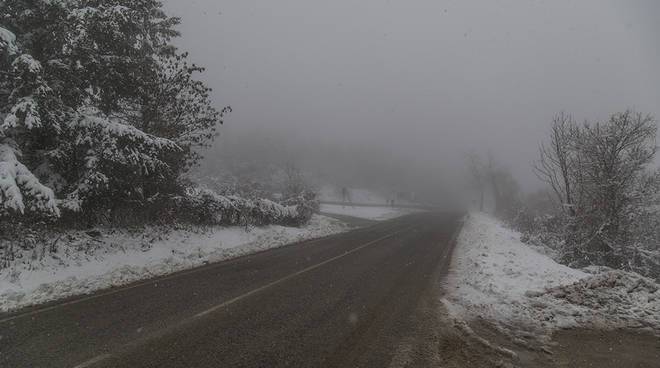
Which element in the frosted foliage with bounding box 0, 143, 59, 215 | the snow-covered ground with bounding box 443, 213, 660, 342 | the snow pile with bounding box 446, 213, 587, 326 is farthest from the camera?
the frosted foliage with bounding box 0, 143, 59, 215

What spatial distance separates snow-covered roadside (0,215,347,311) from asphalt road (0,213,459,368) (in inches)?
33.0

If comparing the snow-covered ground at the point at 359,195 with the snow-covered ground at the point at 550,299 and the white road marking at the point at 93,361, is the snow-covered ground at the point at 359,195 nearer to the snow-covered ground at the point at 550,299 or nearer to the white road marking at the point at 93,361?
the snow-covered ground at the point at 550,299

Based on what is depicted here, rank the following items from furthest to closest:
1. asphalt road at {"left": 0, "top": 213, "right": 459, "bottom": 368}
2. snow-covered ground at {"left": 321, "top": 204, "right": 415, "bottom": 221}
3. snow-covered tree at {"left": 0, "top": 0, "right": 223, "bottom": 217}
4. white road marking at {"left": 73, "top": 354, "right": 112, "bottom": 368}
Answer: snow-covered ground at {"left": 321, "top": 204, "right": 415, "bottom": 221}
snow-covered tree at {"left": 0, "top": 0, "right": 223, "bottom": 217}
asphalt road at {"left": 0, "top": 213, "right": 459, "bottom": 368}
white road marking at {"left": 73, "top": 354, "right": 112, "bottom": 368}

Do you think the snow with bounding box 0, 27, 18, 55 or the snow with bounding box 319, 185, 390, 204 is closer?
the snow with bounding box 0, 27, 18, 55

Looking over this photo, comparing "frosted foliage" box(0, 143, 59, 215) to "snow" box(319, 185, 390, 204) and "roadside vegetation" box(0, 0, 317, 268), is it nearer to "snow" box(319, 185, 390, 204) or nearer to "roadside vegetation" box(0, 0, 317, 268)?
"roadside vegetation" box(0, 0, 317, 268)

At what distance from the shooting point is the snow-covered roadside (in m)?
6.94

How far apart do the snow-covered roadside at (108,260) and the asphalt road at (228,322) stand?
84cm

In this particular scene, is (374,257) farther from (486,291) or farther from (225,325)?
(225,325)

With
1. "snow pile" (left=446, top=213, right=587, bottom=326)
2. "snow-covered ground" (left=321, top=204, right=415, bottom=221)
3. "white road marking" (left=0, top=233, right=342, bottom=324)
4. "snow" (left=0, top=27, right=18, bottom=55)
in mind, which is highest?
"snow" (left=0, top=27, right=18, bottom=55)

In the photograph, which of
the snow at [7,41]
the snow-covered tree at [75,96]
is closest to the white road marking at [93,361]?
the snow-covered tree at [75,96]

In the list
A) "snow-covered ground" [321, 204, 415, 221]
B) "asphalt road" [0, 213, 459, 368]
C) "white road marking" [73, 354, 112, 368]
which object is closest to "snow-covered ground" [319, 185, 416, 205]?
"snow-covered ground" [321, 204, 415, 221]

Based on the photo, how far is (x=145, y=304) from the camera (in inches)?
246

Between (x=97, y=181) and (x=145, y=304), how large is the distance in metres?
4.69

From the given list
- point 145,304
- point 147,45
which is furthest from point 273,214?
point 145,304
